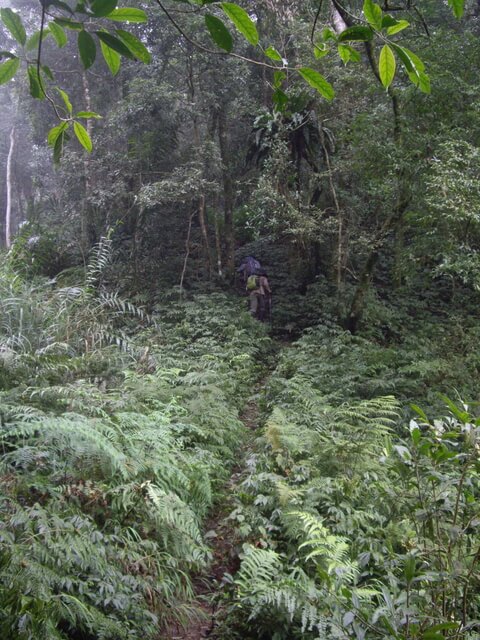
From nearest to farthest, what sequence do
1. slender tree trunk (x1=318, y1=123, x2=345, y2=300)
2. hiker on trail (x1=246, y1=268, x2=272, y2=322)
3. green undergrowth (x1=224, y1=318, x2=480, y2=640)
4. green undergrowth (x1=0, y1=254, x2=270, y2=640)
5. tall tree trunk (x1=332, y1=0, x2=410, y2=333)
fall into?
green undergrowth (x1=224, y1=318, x2=480, y2=640) → green undergrowth (x1=0, y1=254, x2=270, y2=640) → tall tree trunk (x1=332, y1=0, x2=410, y2=333) → slender tree trunk (x1=318, y1=123, x2=345, y2=300) → hiker on trail (x1=246, y1=268, x2=272, y2=322)

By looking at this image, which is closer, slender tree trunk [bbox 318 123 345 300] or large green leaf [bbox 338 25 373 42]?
large green leaf [bbox 338 25 373 42]

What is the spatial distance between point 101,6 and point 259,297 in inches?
478

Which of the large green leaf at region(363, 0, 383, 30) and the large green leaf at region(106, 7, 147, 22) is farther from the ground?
the large green leaf at region(363, 0, 383, 30)

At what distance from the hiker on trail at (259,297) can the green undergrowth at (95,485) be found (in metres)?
6.38

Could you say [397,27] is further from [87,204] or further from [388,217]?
[87,204]

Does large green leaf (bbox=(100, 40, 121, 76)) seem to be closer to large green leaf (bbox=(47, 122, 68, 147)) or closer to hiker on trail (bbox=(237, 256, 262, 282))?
large green leaf (bbox=(47, 122, 68, 147))

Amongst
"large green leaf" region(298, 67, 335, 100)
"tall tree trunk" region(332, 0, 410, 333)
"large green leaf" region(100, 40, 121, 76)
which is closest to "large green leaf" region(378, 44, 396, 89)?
"large green leaf" region(298, 67, 335, 100)

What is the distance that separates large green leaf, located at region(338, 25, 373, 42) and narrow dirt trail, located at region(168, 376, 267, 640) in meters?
3.16

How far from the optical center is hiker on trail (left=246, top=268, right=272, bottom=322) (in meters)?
13.4

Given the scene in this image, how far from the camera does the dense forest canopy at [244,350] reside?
7.79 ft

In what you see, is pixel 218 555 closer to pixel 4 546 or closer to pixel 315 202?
pixel 4 546

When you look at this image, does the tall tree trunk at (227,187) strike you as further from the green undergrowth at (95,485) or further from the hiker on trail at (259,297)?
the green undergrowth at (95,485)

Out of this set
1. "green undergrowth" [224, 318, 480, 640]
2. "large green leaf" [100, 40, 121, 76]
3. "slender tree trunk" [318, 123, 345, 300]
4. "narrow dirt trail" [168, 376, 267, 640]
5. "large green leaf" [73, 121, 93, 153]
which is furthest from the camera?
"slender tree trunk" [318, 123, 345, 300]

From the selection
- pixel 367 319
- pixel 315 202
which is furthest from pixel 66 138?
pixel 315 202
